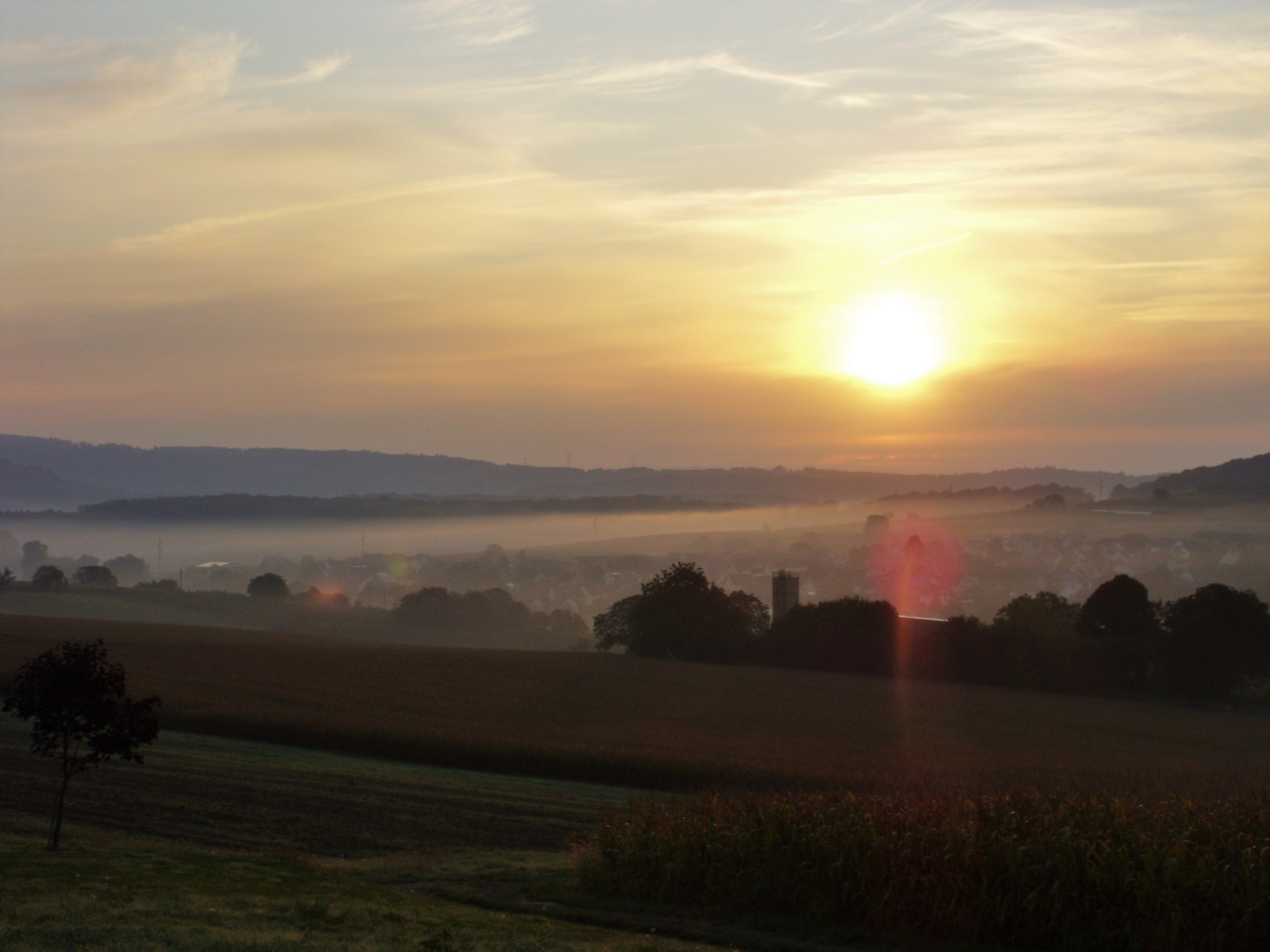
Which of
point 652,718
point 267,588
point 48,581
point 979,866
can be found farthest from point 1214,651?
point 267,588

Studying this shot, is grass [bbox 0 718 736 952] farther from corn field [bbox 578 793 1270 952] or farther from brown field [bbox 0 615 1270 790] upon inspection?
brown field [bbox 0 615 1270 790]

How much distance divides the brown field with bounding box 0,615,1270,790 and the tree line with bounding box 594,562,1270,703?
3.60 m

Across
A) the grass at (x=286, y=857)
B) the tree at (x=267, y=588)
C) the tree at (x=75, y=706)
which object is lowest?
the grass at (x=286, y=857)

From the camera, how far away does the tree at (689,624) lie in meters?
78.9

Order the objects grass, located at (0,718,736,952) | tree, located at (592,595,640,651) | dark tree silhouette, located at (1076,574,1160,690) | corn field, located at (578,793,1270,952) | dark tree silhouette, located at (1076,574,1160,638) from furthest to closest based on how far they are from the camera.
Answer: tree, located at (592,595,640,651), dark tree silhouette, located at (1076,574,1160,638), dark tree silhouette, located at (1076,574,1160,690), corn field, located at (578,793,1270,952), grass, located at (0,718,736,952)

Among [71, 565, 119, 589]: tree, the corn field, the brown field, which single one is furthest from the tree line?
[71, 565, 119, 589]: tree

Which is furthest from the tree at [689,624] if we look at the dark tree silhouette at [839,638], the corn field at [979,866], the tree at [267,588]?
the tree at [267,588]

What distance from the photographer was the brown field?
38.1 metres

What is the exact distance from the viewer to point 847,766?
129 feet

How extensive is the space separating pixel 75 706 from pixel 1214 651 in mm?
62153

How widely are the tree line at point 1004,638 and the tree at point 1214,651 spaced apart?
0.22 ft

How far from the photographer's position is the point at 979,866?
16938mm

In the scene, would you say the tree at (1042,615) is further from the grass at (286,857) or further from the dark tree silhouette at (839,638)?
the grass at (286,857)

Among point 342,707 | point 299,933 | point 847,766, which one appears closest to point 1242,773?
point 847,766
